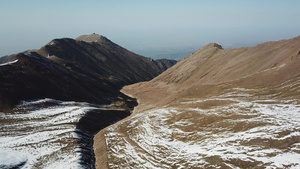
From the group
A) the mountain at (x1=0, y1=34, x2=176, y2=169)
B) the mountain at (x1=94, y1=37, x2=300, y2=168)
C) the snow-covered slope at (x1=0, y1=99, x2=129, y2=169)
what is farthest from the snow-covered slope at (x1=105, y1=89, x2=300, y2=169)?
the mountain at (x1=0, y1=34, x2=176, y2=169)

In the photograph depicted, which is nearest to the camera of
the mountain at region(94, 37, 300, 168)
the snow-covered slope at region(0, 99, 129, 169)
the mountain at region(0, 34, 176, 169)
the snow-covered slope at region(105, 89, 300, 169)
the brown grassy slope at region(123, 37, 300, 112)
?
the snow-covered slope at region(105, 89, 300, 169)

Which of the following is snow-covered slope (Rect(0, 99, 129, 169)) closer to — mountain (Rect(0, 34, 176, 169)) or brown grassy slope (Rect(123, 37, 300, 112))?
mountain (Rect(0, 34, 176, 169))

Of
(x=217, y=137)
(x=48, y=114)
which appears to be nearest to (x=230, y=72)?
(x=217, y=137)

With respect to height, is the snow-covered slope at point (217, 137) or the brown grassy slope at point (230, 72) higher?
the brown grassy slope at point (230, 72)

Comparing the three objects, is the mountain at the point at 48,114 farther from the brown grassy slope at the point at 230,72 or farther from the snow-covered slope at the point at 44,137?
the brown grassy slope at the point at 230,72

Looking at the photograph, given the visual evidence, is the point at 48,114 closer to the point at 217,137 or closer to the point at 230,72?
the point at 217,137

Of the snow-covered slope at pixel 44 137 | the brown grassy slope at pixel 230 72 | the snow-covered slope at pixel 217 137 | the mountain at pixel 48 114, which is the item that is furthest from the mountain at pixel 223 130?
the mountain at pixel 48 114
